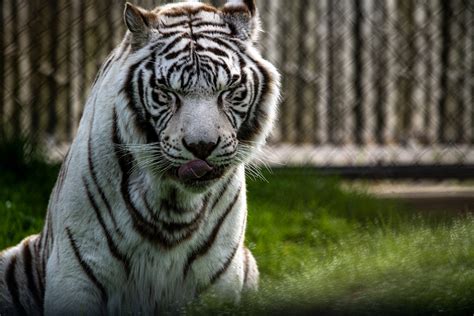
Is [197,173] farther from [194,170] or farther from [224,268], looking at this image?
[224,268]

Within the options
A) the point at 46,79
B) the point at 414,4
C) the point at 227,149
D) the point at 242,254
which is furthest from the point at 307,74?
the point at 227,149

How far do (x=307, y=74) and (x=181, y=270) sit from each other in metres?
3.43

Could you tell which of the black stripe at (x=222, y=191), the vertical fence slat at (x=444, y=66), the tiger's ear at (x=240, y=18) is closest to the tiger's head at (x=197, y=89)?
the tiger's ear at (x=240, y=18)

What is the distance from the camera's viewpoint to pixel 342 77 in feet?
22.8

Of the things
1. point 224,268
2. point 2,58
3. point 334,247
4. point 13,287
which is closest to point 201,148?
point 224,268

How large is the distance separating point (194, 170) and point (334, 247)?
65.9 inches

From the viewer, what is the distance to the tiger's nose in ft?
10.9

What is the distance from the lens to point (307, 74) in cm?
687

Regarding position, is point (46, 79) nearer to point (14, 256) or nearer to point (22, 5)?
point (22, 5)

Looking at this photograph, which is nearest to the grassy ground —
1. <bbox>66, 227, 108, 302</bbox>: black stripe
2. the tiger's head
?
<bbox>66, 227, 108, 302</bbox>: black stripe

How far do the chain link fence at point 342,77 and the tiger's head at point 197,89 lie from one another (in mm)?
2937

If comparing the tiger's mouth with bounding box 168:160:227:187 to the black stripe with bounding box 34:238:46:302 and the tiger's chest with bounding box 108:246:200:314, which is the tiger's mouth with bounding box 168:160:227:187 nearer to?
the tiger's chest with bounding box 108:246:200:314

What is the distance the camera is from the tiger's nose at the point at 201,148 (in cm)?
333

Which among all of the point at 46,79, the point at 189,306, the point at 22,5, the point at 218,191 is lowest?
the point at 189,306
